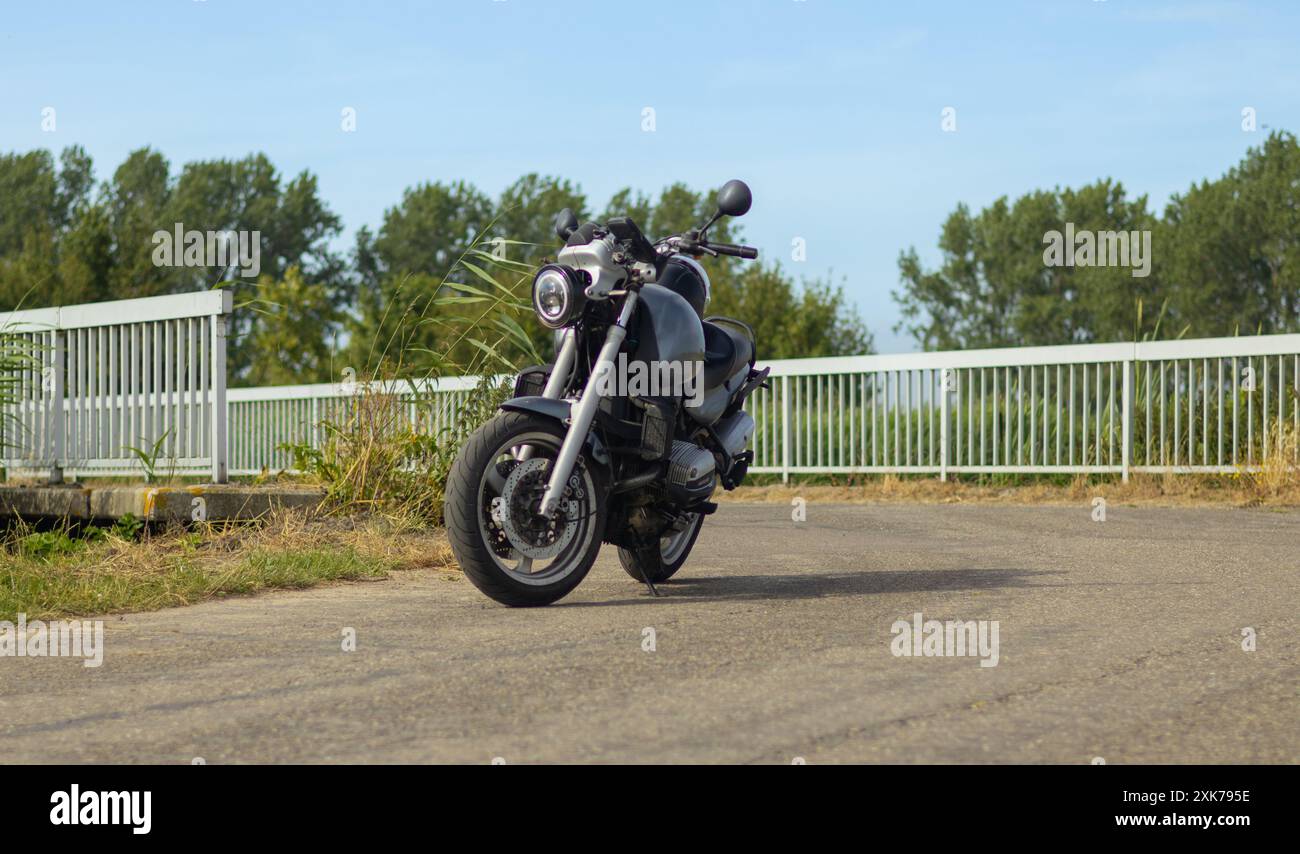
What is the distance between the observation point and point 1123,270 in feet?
185

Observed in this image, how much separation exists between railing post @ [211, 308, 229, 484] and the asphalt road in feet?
9.37

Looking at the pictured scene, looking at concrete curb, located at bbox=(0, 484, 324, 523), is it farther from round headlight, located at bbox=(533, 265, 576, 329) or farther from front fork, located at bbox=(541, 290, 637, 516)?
round headlight, located at bbox=(533, 265, 576, 329)

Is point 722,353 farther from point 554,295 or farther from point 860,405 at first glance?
point 860,405

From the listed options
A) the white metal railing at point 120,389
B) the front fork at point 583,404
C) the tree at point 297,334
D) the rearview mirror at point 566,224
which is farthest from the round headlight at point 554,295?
the tree at point 297,334

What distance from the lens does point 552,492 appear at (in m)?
5.25

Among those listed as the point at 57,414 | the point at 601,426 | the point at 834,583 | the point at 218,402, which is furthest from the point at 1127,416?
the point at 57,414

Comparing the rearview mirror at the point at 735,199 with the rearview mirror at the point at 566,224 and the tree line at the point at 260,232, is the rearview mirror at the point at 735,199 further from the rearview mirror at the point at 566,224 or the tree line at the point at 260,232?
the tree line at the point at 260,232

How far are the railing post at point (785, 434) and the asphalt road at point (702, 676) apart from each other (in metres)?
9.52

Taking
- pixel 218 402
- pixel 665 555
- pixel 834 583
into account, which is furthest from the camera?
pixel 218 402

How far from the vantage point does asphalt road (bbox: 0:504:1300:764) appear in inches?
121

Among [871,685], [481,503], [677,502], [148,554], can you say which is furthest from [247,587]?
[871,685]

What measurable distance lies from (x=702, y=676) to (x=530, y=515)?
1.66 metres
